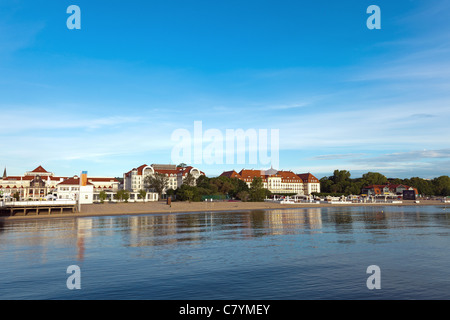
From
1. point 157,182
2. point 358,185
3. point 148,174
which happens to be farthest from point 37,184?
point 358,185

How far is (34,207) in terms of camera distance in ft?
228

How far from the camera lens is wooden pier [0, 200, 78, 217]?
66.8 meters

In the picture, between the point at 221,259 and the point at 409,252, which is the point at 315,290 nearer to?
the point at 221,259

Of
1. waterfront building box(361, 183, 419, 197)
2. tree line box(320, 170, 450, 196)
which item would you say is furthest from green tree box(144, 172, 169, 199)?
waterfront building box(361, 183, 419, 197)

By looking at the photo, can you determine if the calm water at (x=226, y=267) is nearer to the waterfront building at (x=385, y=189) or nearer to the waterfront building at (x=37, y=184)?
the waterfront building at (x=37, y=184)

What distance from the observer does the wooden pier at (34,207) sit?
66.8 metres

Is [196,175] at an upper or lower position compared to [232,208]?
upper

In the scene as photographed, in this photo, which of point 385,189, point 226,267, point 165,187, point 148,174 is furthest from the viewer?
point 385,189

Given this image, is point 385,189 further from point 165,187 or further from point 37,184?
point 37,184

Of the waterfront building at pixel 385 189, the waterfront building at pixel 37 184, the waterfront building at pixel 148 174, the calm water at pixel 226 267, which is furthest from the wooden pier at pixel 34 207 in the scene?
the waterfront building at pixel 385 189

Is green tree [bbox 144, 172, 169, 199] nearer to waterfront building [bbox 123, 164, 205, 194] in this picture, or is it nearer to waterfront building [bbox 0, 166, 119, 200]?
waterfront building [bbox 123, 164, 205, 194]
